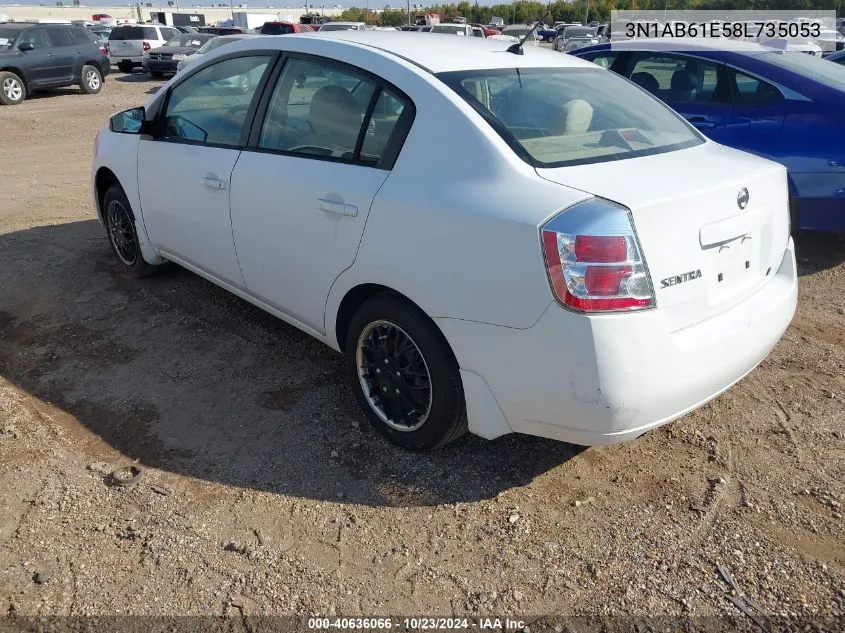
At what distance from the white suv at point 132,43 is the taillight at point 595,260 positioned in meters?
25.4

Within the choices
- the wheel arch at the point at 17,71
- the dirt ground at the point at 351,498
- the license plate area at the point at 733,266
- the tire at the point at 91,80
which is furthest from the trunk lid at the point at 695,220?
the tire at the point at 91,80

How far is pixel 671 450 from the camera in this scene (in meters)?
3.17

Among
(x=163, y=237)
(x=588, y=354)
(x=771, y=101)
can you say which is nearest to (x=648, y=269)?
(x=588, y=354)

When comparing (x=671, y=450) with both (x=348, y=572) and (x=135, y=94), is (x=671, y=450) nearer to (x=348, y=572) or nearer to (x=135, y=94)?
(x=348, y=572)

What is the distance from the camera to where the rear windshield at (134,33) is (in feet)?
82.1

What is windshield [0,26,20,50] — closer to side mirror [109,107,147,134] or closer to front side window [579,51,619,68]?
side mirror [109,107,147,134]

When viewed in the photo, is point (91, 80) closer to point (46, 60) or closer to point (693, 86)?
point (46, 60)

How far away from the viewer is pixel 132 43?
2453 cm

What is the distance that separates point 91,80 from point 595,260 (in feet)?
61.6

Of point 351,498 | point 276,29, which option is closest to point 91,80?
point 276,29

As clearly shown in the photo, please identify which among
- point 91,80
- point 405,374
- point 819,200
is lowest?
point 405,374

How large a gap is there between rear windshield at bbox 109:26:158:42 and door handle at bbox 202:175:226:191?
2471cm

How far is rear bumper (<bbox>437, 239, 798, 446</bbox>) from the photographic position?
236 cm

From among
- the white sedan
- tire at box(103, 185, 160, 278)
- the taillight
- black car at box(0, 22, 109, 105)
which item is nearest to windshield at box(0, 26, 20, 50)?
black car at box(0, 22, 109, 105)
